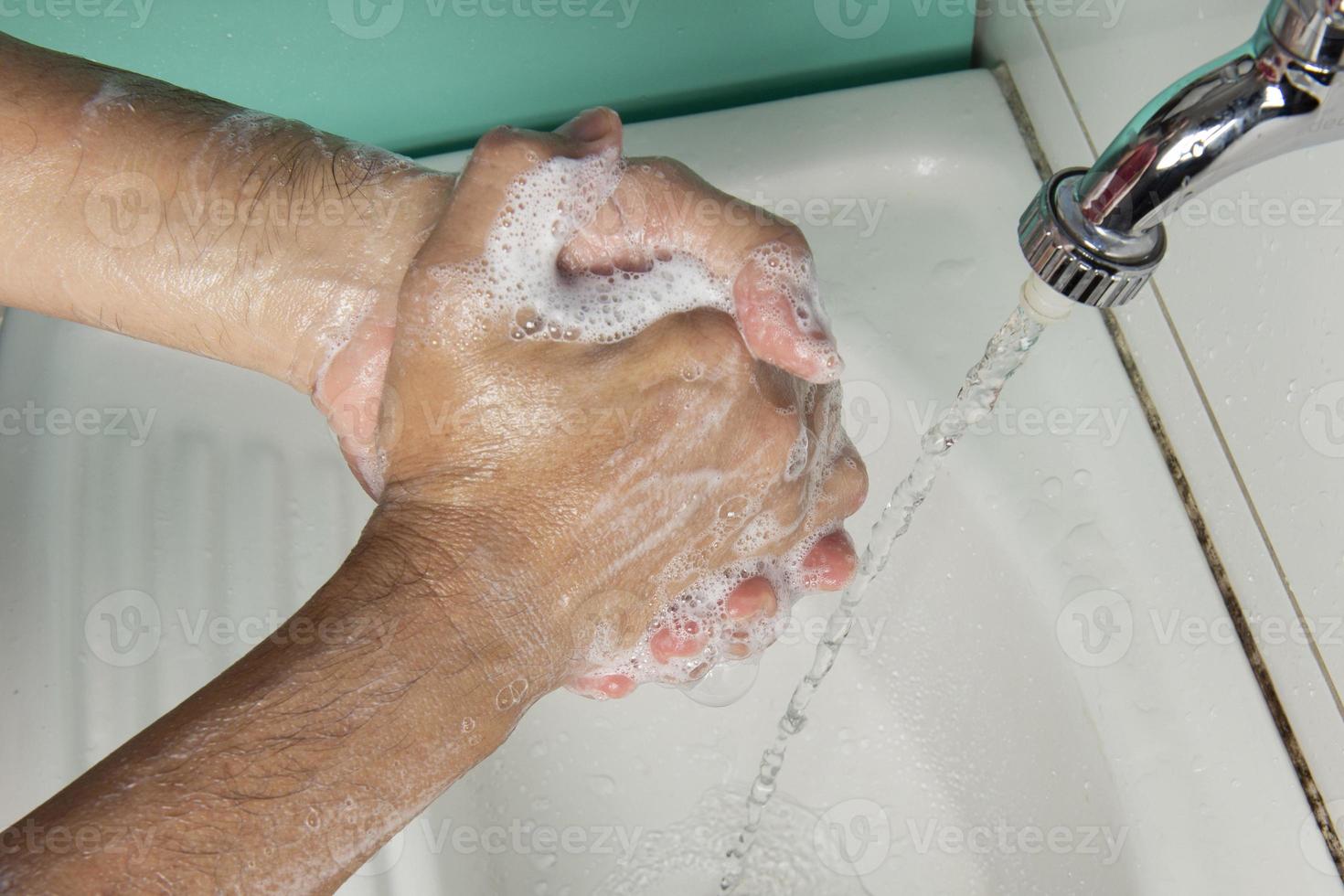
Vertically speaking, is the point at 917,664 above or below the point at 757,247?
below

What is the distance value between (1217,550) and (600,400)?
17.2 inches

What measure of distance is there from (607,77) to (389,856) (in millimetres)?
658

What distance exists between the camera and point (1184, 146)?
0.42 metres

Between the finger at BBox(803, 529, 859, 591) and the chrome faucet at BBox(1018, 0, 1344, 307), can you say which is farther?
the finger at BBox(803, 529, 859, 591)

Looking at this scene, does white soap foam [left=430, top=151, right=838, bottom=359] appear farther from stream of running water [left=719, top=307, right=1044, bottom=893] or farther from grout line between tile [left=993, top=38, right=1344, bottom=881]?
grout line between tile [left=993, top=38, right=1344, bottom=881]

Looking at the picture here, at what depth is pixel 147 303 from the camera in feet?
2.39

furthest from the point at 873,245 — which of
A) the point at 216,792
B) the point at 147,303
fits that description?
the point at 216,792

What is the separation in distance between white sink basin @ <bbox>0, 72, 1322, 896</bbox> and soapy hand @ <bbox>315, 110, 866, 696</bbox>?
8.1 inches

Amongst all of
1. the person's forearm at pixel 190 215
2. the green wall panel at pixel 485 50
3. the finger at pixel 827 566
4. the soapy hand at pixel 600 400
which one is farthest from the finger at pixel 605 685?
the green wall panel at pixel 485 50

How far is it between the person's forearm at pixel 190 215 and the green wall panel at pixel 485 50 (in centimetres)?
22

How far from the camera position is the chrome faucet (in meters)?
0.39

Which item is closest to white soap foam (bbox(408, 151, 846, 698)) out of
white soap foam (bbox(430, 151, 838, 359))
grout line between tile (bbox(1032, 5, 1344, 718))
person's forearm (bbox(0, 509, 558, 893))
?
white soap foam (bbox(430, 151, 838, 359))

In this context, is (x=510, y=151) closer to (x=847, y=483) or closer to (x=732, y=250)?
(x=732, y=250)

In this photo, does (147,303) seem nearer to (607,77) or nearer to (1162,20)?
(607,77)
